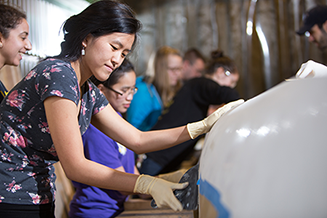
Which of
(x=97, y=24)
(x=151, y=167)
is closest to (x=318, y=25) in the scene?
(x=151, y=167)

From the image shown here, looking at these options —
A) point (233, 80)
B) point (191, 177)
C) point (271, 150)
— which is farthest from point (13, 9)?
point (233, 80)

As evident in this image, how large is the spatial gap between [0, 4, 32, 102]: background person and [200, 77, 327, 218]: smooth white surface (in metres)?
0.86

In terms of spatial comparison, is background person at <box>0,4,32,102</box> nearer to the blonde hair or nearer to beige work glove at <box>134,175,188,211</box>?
beige work glove at <box>134,175,188,211</box>

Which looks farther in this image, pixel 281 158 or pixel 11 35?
pixel 11 35

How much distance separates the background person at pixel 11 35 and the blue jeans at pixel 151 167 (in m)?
0.83

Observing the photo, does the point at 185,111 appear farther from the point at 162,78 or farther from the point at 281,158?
the point at 281,158

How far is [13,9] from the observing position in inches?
41.3

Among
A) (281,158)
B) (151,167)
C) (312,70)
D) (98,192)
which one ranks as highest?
(312,70)

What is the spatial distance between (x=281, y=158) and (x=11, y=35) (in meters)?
0.98

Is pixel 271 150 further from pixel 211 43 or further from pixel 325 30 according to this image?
pixel 211 43

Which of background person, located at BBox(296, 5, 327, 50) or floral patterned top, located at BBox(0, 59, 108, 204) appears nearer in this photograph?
floral patterned top, located at BBox(0, 59, 108, 204)

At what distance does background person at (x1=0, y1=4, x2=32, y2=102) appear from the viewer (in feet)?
3.31

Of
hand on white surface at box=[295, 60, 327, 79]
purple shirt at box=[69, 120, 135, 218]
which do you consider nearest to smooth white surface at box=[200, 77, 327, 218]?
hand on white surface at box=[295, 60, 327, 79]

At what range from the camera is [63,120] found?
0.71 m
